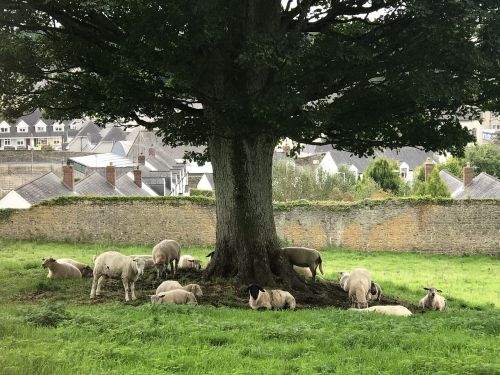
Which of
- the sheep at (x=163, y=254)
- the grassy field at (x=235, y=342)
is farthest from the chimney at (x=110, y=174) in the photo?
the grassy field at (x=235, y=342)

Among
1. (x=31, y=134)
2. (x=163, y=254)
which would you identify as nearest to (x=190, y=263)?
(x=163, y=254)

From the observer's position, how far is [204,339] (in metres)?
7.52

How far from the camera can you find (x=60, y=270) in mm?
16078

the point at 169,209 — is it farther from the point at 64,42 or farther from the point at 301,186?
the point at 301,186

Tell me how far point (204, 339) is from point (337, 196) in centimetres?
4422

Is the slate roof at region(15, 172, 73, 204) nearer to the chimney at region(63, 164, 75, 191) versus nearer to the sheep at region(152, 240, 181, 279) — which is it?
the chimney at region(63, 164, 75, 191)

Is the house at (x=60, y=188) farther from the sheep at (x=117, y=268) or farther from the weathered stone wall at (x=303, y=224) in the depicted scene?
the sheep at (x=117, y=268)

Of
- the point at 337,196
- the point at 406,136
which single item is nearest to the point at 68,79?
the point at 406,136

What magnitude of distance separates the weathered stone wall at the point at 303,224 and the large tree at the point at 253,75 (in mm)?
16228

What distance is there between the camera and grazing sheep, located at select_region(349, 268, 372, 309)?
13133mm

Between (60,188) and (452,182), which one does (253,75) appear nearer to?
(60,188)

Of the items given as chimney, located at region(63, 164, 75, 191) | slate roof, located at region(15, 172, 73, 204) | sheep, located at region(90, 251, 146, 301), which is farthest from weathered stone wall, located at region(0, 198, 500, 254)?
sheep, located at region(90, 251, 146, 301)

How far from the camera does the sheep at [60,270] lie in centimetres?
1585

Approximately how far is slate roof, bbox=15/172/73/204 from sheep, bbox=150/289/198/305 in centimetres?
3160
